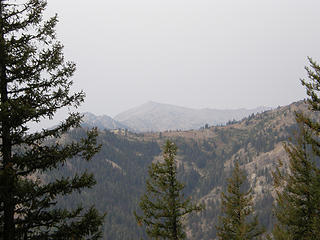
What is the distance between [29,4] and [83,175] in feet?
21.8

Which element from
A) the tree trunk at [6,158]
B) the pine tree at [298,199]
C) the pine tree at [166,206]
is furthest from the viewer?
the pine tree at [166,206]

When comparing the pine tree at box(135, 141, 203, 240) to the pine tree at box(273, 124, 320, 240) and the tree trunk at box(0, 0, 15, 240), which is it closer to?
the pine tree at box(273, 124, 320, 240)

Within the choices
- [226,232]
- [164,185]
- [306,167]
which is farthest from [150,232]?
[306,167]

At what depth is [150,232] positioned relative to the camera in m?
16.9

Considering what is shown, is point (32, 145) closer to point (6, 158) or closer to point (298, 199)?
point (6, 158)

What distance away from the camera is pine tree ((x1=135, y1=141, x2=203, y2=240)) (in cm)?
1712

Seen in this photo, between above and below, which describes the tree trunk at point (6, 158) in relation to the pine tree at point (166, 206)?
above

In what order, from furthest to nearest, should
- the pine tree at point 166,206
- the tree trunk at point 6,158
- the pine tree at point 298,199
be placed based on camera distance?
the pine tree at point 166,206 → the pine tree at point 298,199 → the tree trunk at point 6,158

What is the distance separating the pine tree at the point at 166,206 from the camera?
17125mm

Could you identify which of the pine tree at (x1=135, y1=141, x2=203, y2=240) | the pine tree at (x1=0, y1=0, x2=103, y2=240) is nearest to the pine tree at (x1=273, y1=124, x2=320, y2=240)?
the pine tree at (x1=135, y1=141, x2=203, y2=240)

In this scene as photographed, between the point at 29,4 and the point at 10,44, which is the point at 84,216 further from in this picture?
the point at 29,4

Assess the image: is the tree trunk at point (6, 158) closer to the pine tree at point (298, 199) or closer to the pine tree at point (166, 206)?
the pine tree at point (166, 206)

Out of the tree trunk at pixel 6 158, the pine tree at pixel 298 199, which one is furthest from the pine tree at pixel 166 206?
the tree trunk at pixel 6 158

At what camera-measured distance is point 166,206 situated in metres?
17.5
